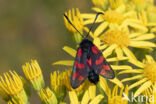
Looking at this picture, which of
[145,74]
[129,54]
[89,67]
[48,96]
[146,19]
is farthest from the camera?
[146,19]

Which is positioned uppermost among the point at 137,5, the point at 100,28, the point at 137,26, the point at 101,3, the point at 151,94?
the point at 101,3

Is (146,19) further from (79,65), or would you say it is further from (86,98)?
(86,98)

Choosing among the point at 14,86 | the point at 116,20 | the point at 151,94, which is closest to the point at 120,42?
the point at 116,20

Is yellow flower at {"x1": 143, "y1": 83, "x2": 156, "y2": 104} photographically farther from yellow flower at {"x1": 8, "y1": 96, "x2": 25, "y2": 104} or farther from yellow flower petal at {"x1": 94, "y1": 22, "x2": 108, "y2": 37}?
yellow flower at {"x1": 8, "y1": 96, "x2": 25, "y2": 104}

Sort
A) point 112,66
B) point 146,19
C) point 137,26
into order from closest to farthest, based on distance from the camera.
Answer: point 112,66 < point 137,26 < point 146,19

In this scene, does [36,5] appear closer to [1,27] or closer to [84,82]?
[1,27]

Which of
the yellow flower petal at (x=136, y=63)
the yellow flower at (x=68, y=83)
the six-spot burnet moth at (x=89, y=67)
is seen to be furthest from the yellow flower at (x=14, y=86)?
the yellow flower petal at (x=136, y=63)

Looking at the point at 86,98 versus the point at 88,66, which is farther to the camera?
the point at 88,66
